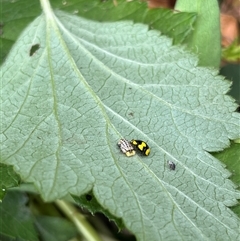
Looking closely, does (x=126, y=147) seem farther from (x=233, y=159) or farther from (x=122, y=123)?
(x=233, y=159)

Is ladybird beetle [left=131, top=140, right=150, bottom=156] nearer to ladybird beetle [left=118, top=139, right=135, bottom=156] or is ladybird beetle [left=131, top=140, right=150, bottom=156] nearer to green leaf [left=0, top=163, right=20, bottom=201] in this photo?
ladybird beetle [left=118, top=139, right=135, bottom=156]

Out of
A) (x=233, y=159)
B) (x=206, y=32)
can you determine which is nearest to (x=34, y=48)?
(x=206, y=32)

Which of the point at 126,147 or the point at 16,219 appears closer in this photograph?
the point at 126,147

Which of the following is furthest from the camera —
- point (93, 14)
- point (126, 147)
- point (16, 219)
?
point (93, 14)

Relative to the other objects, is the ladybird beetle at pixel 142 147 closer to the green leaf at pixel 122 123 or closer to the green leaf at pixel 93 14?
the green leaf at pixel 122 123

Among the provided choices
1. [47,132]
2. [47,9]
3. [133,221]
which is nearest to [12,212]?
[47,132]

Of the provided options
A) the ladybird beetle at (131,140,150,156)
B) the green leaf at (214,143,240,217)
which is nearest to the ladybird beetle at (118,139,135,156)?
the ladybird beetle at (131,140,150,156)

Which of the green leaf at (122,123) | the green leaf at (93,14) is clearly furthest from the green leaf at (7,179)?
the green leaf at (93,14)
